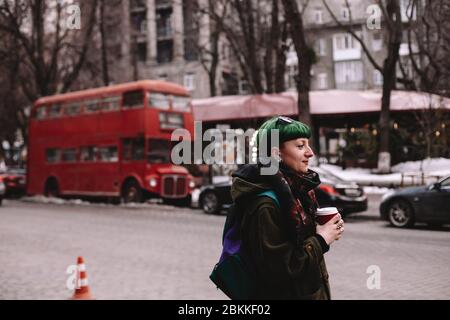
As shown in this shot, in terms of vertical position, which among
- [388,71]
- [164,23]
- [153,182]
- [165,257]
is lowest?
[165,257]

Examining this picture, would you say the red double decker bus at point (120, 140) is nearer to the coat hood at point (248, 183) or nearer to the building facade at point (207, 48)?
Answer: the coat hood at point (248, 183)

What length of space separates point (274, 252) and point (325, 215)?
0.26m

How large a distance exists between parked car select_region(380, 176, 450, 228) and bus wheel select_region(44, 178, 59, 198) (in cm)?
1558

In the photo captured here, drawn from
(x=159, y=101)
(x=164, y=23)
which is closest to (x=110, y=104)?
(x=159, y=101)

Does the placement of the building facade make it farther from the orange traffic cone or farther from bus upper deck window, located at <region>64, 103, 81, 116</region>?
the orange traffic cone

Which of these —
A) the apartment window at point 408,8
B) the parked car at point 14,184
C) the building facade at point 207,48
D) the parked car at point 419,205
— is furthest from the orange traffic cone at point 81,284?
the building facade at point 207,48

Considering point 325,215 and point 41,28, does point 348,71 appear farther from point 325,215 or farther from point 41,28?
point 325,215

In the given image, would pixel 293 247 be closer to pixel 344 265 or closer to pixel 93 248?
pixel 344 265

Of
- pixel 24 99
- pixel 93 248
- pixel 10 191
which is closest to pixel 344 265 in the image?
pixel 93 248

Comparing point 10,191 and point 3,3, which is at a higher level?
point 3,3

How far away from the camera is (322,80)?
60.3m

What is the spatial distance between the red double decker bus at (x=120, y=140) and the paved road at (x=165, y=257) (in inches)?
193
